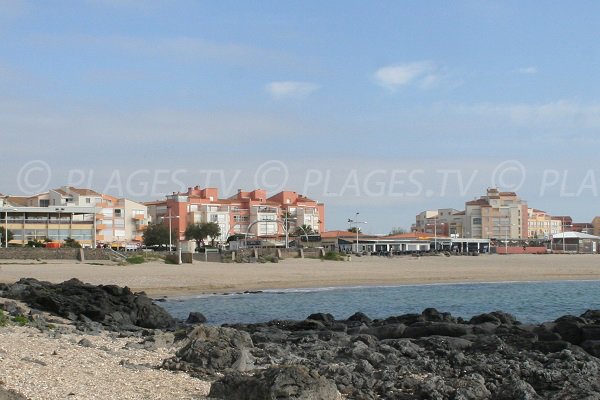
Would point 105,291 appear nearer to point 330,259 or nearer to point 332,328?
point 332,328

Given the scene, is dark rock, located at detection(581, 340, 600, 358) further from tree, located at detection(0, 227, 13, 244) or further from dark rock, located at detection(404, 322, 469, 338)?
tree, located at detection(0, 227, 13, 244)

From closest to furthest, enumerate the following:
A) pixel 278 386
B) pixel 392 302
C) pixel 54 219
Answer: pixel 278 386 → pixel 392 302 → pixel 54 219

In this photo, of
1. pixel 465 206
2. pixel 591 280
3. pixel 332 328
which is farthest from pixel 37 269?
pixel 465 206

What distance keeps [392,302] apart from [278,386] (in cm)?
2345

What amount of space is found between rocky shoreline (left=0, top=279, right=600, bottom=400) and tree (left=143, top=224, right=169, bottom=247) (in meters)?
84.6

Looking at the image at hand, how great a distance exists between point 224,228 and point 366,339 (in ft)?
391

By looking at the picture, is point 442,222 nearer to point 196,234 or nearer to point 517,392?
point 196,234

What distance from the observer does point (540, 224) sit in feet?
606

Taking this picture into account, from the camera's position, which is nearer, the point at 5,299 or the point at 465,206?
the point at 5,299

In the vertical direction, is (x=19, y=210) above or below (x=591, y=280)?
above

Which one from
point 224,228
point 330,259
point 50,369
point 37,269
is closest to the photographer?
point 50,369

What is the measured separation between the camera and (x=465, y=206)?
16638 cm

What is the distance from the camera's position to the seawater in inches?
1012

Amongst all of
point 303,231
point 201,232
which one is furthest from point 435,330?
point 303,231
